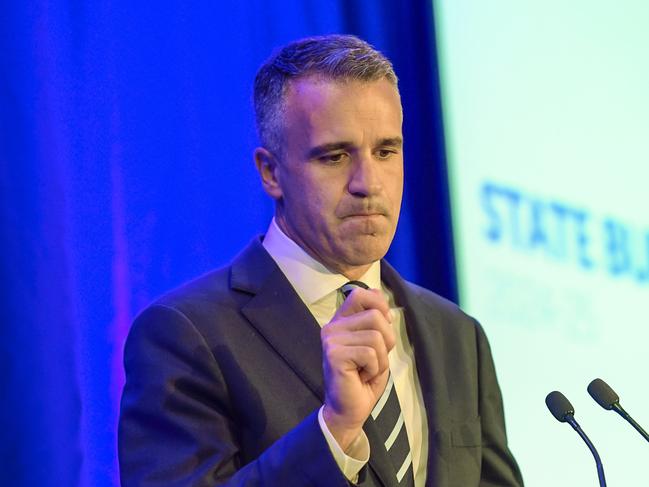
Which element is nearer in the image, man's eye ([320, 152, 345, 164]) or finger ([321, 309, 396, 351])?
finger ([321, 309, 396, 351])

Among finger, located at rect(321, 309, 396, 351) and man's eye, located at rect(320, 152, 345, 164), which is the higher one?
man's eye, located at rect(320, 152, 345, 164)

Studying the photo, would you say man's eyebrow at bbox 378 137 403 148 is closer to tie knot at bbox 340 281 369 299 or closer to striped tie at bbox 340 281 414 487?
tie knot at bbox 340 281 369 299

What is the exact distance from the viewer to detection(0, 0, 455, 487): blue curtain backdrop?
2.48 meters

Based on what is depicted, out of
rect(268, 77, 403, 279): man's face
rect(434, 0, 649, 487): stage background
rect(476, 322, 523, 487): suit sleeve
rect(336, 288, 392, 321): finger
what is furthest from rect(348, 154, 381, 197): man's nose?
rect(434, 0, 649, 487): stage background

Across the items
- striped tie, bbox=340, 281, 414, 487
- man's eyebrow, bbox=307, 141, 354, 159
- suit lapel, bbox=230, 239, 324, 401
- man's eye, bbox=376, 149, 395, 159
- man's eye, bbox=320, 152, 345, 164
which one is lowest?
striped tie, bbox=340, 281, 414, 487

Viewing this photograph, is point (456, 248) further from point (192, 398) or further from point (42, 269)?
point (192, 398)

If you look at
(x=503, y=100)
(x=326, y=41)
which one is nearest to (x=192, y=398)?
(x=326, y=41)

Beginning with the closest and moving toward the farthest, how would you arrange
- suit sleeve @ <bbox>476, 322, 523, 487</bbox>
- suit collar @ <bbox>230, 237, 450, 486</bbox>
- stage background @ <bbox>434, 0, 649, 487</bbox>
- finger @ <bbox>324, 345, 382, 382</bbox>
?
finger @ <bbox>324, 345, 382, 382</bbox> → suit collar @ <bbox>230, 237, 450, 486</bbox> → suit sleeve @ <bbox>476, 322, 523, 487</bbox> → stage background @ <bbox>434, 0, 649, 487</bbox>

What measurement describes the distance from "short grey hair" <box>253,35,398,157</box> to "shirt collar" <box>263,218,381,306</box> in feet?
0.63

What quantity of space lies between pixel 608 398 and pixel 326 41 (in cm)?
90

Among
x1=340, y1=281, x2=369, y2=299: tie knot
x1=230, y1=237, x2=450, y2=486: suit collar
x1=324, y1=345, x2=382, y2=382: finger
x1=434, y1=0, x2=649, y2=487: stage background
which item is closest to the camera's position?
x1=324, y1=345, x2=382, y2=382: finger

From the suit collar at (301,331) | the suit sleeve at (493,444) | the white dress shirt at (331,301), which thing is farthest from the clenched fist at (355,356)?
the suit sleeve at (493,444)

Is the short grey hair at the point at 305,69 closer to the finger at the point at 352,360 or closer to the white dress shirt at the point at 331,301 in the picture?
the white dress shirt at the point at 331,301

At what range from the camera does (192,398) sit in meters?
1.77
